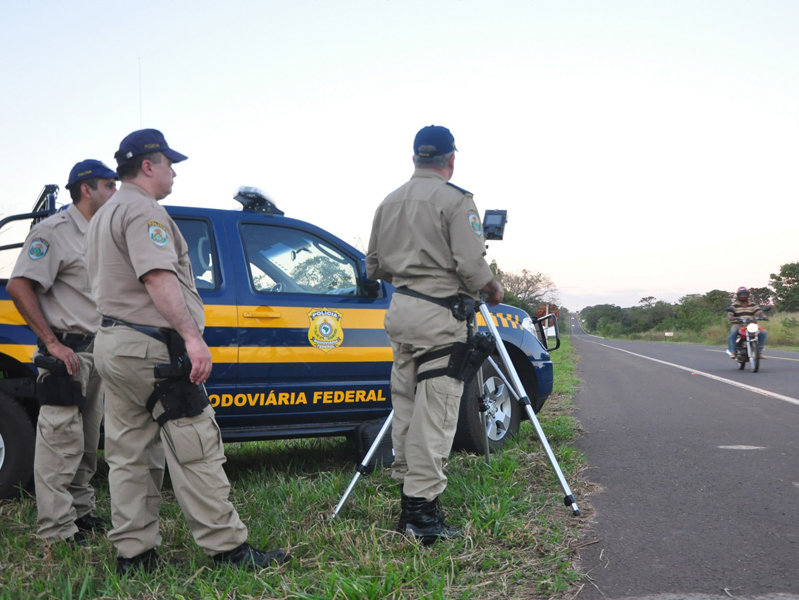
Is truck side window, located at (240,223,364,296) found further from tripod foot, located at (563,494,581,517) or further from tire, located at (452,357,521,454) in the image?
tripod foot, located at (563,494,581,517)

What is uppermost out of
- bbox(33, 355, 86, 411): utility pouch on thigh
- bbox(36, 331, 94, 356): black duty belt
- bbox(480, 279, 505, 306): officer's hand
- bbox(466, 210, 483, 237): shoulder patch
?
bbox(466, 210, 483, 237): shoulder patch

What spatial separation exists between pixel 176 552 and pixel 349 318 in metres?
1.96

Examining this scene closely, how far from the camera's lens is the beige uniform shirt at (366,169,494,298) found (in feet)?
10.9

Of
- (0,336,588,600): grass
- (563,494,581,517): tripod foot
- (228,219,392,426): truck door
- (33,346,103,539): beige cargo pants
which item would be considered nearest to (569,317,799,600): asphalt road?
(563,494,581,517): tripod foot

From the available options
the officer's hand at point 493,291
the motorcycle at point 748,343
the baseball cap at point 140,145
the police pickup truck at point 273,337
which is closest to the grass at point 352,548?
the police pickup truck at point 273,337

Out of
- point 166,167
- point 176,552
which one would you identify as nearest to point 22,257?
point 166,167

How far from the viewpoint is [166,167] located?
119 inches

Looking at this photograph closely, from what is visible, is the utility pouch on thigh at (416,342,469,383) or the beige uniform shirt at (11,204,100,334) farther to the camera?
the beige uniform shirt at (11,204,100,334)

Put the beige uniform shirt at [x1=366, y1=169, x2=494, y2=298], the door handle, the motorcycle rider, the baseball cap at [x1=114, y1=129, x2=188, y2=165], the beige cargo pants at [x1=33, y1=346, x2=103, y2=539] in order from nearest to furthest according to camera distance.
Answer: the baseball cap at [x1=114, y1=129, x2=188, y2=165] < the beige uniform shirt at [x1=366, y1=169, x2=494, y2=298] < the beige cargo pants at [x1=33, y1=346, x2=103, y2=539] < the door handle < the motorcycle rider

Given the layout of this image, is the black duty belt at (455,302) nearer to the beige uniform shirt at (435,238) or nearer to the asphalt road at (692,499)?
the beige uniform shirt at (435,238)

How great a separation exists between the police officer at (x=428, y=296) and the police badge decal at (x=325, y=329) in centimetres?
114

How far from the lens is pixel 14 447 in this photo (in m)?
3.97

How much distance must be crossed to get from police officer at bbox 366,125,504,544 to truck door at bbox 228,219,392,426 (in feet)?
3.78

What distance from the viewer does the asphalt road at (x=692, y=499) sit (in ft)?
9.25
